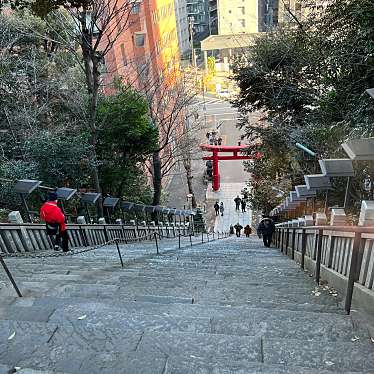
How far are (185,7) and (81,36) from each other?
152 feet

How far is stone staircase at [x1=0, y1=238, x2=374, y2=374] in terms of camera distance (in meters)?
2.38

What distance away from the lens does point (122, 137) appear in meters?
15.1

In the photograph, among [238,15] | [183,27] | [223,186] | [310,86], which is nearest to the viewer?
[310,86]

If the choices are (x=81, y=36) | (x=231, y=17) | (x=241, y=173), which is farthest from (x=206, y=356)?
(x=231, y=17)

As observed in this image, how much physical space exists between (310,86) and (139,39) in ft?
54.4

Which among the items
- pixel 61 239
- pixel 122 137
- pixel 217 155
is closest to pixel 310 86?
pixel 122 137

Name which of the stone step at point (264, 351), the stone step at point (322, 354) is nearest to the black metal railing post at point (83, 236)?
the stone step at point (264, 351)

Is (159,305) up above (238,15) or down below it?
below

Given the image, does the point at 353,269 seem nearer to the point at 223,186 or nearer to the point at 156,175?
the point at 156,175

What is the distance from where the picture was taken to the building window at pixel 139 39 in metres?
27.3

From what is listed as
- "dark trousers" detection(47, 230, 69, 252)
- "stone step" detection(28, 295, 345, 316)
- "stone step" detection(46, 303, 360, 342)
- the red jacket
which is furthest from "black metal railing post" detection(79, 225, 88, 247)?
"stone step" detection(46, 303, 360, 342)

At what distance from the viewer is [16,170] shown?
11555 mm

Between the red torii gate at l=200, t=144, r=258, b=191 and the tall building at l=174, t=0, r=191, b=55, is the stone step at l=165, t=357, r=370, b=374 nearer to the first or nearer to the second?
the red torii gate at l=200, t=144, r=258, b=191

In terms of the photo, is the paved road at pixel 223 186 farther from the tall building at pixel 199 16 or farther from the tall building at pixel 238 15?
the tall building at pixel 199 16
